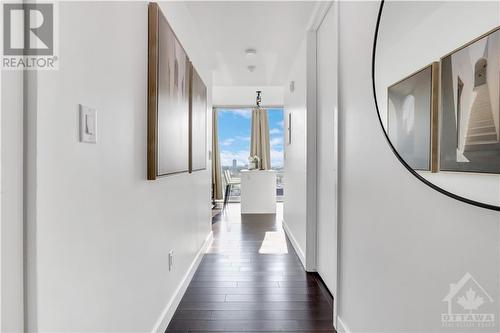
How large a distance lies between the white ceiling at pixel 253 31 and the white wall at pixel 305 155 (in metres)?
0.22

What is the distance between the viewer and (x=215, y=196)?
24.4 ft

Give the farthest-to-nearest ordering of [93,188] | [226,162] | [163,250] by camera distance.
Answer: [226,162], [163,250], [93,188]

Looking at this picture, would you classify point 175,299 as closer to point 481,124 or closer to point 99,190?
point 99,190

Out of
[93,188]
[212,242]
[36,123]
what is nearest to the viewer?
[36,123]

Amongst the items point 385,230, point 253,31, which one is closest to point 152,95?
point 385,230

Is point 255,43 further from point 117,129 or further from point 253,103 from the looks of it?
point 253,103

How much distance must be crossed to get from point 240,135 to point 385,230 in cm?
677

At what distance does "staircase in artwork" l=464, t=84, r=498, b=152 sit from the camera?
74 cm

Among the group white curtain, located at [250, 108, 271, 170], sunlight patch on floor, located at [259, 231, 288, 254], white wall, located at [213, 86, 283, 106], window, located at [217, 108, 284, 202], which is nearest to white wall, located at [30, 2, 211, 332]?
sunlight patch on floor, located at [259, 231, 288, 254]

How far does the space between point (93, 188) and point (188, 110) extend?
4.84 ft

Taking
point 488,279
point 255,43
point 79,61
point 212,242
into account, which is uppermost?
point 255,43

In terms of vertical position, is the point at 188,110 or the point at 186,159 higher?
the point at 188,110

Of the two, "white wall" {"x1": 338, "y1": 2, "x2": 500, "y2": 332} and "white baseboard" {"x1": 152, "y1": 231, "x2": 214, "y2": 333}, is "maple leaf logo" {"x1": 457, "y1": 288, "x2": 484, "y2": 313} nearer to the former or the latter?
"white wall" {"x1": 338, "y1": 2, "x2": 500, "y2": 332}

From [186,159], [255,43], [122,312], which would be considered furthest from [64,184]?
[255,43]
